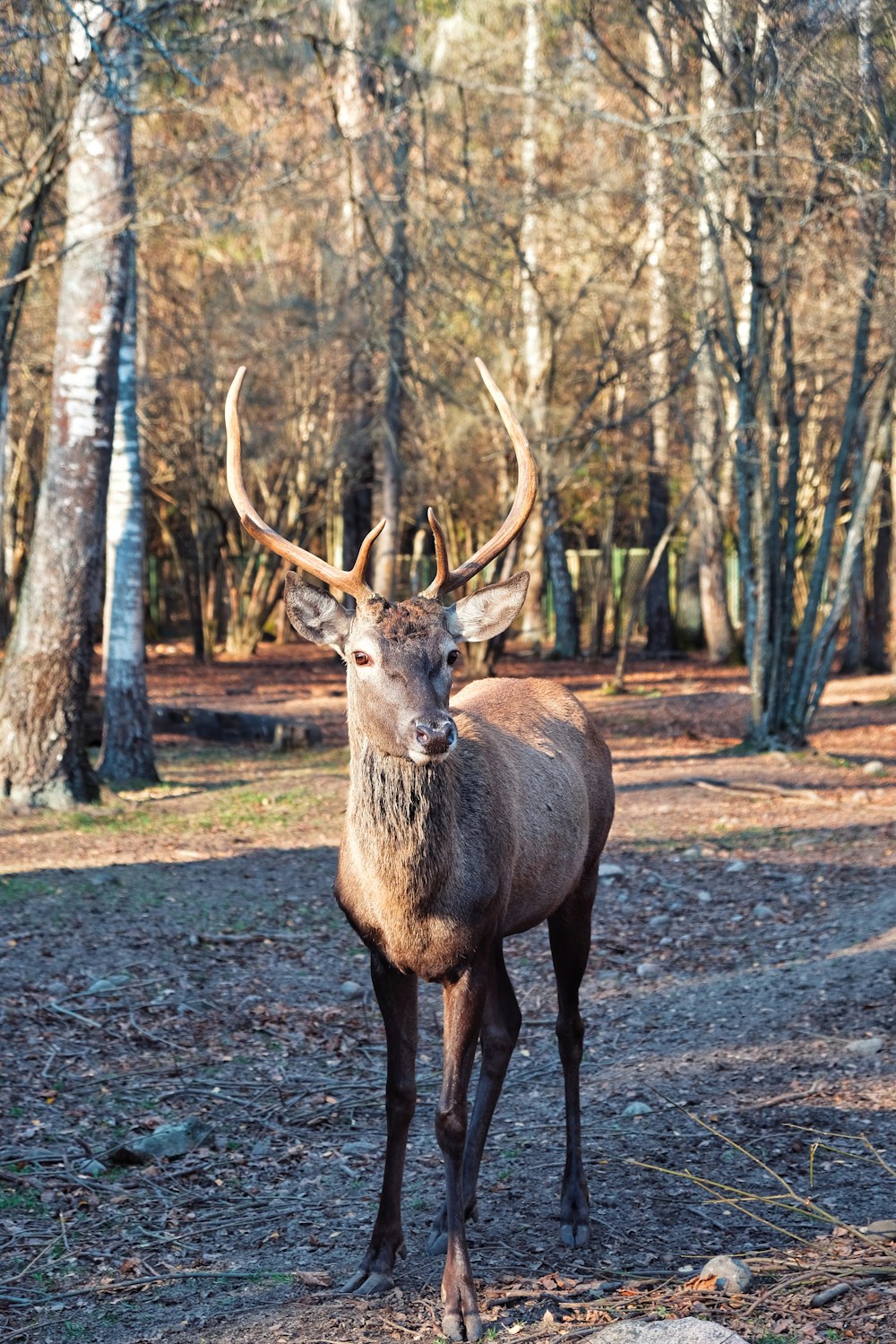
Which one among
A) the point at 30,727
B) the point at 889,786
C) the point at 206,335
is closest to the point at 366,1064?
the point at 30,727

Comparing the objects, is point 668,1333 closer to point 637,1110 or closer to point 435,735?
point 435,735

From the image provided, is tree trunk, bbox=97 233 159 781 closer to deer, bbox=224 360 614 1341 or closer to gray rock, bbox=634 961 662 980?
gray rock, bbox=634 961 662 980

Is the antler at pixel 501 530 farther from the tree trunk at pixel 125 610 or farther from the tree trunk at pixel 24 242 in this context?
the tree trunk at pixel 125 610

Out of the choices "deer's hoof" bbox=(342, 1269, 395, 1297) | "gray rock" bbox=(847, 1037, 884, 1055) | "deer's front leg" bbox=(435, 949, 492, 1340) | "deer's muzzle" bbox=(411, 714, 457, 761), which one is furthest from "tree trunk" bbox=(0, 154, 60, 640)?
"deer's hoof" bbox=(342, 1269, 395, 1297)

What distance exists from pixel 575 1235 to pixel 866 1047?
2070 millimetres

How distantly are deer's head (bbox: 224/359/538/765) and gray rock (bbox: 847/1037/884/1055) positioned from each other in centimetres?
277

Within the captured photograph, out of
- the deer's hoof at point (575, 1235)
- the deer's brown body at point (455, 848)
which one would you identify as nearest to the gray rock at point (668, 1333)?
the deer's hoof at point (575, 1235)

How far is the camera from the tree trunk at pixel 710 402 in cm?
1373

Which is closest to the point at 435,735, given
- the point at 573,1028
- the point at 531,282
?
the point at 573,1028

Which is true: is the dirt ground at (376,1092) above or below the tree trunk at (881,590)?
below

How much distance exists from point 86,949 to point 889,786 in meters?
8.33

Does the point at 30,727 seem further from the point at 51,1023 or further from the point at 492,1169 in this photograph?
the point at 492,1169

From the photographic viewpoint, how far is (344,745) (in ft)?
53.5

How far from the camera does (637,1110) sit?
595 centimetres
